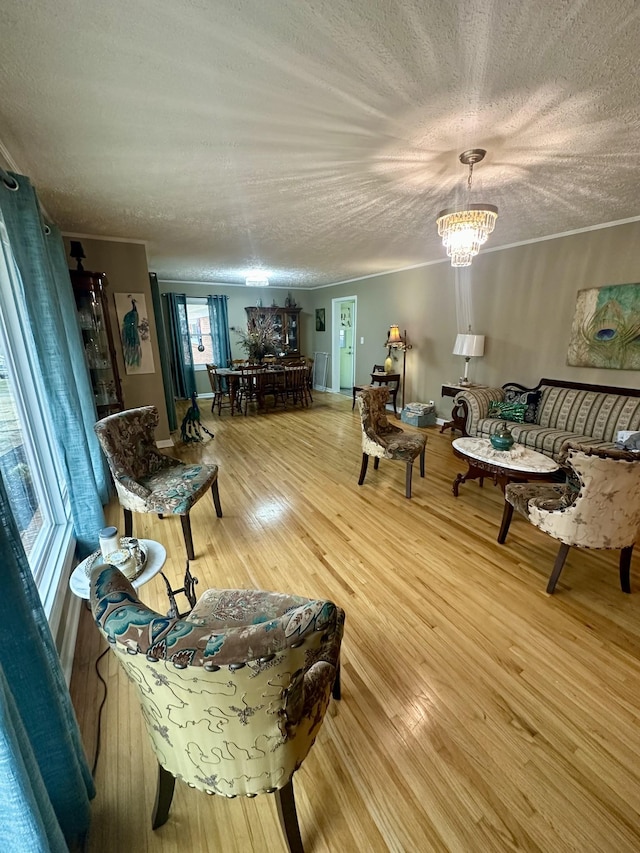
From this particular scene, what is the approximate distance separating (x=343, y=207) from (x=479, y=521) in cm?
278

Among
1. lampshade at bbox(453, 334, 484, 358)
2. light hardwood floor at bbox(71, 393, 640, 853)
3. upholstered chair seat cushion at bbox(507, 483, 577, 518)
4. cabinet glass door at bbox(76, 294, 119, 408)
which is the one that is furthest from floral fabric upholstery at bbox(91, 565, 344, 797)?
lampshade at bbox(453, 334, 484, 358)

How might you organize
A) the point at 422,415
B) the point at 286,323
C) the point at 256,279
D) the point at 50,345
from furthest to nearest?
the point at 286,323
the point at 256,279
the point at 422,415
the point at 50,345

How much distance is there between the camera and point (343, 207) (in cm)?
282

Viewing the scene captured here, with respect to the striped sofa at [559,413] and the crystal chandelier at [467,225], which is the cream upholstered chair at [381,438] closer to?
the striped sofa at [559,413]

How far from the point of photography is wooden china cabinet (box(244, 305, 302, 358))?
26.0 ft

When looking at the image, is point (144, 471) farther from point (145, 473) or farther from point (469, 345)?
point (469, 345)

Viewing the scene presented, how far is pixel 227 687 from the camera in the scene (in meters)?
0.69

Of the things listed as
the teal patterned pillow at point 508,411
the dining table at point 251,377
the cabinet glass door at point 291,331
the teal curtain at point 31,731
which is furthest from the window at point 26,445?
the cabinet glass door at point 291,331

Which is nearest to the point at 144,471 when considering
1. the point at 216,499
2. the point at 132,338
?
the point at 216,499

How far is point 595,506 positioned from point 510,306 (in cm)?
339

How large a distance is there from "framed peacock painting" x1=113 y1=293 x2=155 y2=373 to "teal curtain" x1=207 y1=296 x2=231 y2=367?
349 cm

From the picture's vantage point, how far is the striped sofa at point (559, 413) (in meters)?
3.36

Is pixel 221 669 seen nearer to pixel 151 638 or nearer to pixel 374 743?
pixel 151 638

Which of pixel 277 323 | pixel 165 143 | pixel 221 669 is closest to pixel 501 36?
pixel 165 143
